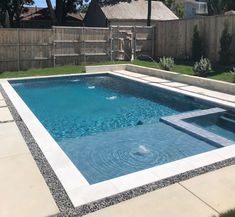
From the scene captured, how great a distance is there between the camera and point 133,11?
1110 inches

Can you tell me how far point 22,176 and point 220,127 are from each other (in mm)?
4940

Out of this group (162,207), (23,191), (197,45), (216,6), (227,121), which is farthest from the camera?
(216,6)

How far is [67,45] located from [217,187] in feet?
44.3

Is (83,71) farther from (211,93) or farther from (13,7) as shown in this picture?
(13,7)

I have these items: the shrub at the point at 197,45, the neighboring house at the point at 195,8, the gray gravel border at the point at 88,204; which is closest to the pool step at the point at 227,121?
the gray gravel border at the point at 88,204

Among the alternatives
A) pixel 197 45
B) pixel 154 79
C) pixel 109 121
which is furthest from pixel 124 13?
pixel 109 121

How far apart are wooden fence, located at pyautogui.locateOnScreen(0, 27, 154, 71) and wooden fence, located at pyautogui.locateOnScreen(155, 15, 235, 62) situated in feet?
2.71

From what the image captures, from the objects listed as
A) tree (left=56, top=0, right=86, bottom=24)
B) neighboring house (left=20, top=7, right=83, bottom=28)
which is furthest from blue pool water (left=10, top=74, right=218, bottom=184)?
neighboring house (left=20, top=7, right=83, bottom=28)

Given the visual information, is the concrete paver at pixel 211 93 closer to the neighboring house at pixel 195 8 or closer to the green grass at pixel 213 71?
the green grass at pixel 213 71

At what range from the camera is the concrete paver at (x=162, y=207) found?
342cm

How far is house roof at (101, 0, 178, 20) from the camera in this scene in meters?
27.2

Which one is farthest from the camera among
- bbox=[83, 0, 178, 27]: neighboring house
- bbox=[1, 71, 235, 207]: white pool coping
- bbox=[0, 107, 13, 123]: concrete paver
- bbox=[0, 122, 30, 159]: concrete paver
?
bbox=[83, 0, 178, 27]: neighboring house

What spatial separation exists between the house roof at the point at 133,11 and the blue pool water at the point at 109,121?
46.3 ft

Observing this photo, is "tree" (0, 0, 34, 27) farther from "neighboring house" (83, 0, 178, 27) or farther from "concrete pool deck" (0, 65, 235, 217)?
"concrete pool deck" (0, 65, 235, 217)
